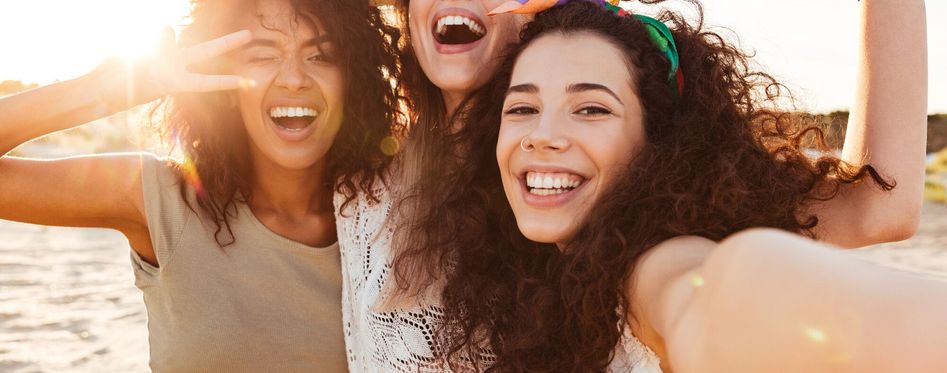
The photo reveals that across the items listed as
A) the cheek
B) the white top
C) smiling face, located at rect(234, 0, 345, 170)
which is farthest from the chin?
smiling face, located at rect(234, 0, 345, 170)

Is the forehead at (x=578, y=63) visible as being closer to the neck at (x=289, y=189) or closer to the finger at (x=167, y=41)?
the neck at (x=289, y=189)

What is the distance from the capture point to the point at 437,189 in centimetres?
303

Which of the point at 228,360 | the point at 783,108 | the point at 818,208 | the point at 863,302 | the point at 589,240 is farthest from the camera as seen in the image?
the point at 228,360

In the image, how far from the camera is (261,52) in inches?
124

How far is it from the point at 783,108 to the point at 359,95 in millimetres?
1726

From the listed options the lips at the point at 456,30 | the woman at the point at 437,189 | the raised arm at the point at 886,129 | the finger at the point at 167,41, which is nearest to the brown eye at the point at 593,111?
the woman at the point at 437,189

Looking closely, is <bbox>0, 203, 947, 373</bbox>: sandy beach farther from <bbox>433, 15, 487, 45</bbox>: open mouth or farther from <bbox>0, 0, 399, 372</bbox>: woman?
<bbox>0, 0, 399, 372</bbox>: woman

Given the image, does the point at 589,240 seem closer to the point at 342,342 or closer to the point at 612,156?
the point at 612,156

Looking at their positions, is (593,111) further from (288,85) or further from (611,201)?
(288,85)

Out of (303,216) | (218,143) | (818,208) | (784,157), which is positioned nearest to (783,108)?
(784,157)

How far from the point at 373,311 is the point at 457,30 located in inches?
48.2

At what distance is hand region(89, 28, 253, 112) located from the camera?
115 inches

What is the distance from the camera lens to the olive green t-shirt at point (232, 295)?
308 cm

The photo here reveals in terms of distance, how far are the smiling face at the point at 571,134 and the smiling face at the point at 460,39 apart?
67 cm
